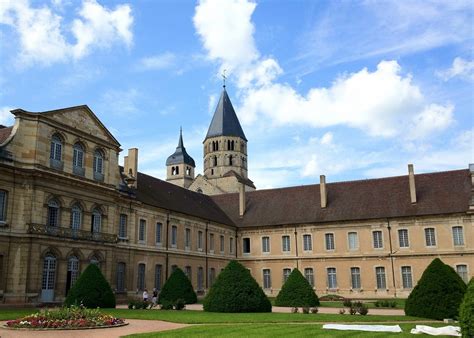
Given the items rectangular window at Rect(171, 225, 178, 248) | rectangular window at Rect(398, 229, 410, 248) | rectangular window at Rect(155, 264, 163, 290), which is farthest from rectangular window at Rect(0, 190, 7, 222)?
rectangular window at Rect(398, 229, 410, 248)

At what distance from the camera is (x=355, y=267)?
3750 centimetres

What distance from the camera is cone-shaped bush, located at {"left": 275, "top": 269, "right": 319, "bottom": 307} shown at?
24156 millimetres

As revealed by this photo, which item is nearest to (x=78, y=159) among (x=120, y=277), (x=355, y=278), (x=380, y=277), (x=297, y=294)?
(x=120, y=277)

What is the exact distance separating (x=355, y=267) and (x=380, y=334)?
2549 centimetres

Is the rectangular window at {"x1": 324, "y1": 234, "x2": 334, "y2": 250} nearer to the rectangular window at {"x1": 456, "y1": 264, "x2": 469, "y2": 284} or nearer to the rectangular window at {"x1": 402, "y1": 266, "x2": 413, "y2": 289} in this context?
the rectangular window at {"x1": 402, "y1": 266, "x2": 413, "y2": 289}

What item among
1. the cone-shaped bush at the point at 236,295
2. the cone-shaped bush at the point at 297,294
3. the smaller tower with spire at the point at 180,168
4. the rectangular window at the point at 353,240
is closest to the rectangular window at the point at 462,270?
the rectangular window at the point at 353,240

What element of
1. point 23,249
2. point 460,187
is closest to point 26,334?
point 23,249

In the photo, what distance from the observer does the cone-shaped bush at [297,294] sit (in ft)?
79.3

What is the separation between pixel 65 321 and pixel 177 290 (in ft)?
37.5

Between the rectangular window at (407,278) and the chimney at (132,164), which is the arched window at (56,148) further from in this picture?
the rectangular window at (407,278)

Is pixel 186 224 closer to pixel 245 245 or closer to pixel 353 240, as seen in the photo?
pixel 245 245

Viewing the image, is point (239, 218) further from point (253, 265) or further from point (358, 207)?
point (358, 207)

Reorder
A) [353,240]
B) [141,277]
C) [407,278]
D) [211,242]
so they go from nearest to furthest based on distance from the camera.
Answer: [141,277], [407,278], [353,240], [211,242]

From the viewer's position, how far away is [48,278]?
23.5 m
